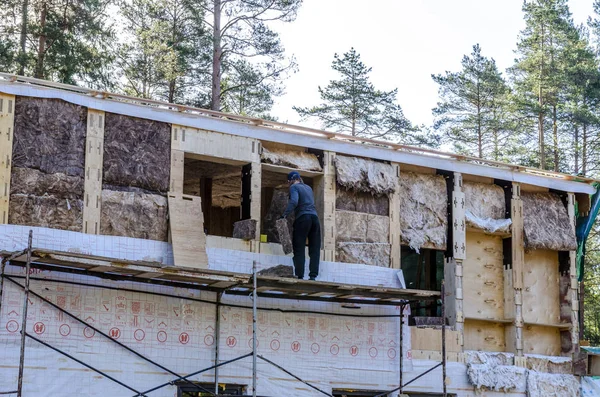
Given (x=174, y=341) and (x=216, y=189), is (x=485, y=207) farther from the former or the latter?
(x=174, y=341)

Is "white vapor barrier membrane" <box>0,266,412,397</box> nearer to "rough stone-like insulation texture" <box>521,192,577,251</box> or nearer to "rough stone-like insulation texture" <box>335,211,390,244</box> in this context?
"rough stone-like insulation texture" <box>335,211,390,244</box>

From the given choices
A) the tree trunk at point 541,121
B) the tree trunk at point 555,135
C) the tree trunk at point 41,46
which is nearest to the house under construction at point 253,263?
the tree trunk at point 41,46

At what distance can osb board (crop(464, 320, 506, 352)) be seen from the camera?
703 inches

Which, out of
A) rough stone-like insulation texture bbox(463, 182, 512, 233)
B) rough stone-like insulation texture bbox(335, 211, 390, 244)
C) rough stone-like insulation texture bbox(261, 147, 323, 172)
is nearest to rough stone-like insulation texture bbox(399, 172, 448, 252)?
rough stone-like insulation texture bbox(335, 211, 390, 244)

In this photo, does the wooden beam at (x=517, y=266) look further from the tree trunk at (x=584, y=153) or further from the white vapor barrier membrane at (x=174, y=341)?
the tree trunk at (x=584, y=153)

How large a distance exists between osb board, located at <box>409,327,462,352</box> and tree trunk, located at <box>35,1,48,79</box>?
13.5 meters

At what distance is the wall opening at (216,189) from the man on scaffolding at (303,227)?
186 cm

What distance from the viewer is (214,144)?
15.2 metres

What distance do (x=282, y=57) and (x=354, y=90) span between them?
5.78m

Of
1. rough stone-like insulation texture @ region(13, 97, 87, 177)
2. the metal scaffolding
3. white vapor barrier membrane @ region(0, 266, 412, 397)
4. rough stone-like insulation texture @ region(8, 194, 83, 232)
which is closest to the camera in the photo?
the metal scaffolding

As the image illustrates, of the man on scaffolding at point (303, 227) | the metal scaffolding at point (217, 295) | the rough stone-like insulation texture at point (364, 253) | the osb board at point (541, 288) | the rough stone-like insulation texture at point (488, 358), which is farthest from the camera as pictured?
the osb board at point (541, 288)

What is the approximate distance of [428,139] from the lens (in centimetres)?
3503

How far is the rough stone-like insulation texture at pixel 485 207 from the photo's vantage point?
17.9 metres

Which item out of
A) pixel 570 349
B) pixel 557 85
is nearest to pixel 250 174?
pixel 570 349
